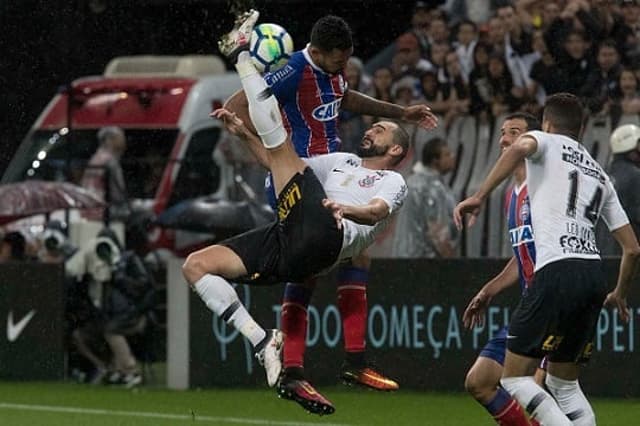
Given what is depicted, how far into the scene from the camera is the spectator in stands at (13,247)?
2034 centimetres

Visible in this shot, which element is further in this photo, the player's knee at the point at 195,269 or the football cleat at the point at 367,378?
the football cleat at the point at 367,378

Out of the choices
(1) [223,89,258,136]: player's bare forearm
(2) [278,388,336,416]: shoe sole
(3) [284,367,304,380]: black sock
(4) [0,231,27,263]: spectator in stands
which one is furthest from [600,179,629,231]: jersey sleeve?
(4) [0,231,27,263]: spectator in stands

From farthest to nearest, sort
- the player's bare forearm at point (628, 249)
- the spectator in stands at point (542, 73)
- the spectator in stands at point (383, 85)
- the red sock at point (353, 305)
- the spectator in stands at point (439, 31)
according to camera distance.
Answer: the spectator in stands at point (439, 31), the spectator in stands at point (383, 85), the spectator in stands at point (542, 73), the red sock at point (353, 305), the player's bare forearm at point (628, 249)

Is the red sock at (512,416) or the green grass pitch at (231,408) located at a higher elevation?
the red sock at (512,416)

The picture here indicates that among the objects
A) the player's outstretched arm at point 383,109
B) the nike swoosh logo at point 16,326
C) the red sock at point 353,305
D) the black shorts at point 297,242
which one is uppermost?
the player's outstretched arm at point 383,109

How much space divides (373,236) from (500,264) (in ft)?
17.3

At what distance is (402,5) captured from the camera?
24.7m

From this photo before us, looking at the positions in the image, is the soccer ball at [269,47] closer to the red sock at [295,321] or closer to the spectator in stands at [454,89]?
the red sock at [295,321]

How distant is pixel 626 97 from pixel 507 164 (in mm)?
8021

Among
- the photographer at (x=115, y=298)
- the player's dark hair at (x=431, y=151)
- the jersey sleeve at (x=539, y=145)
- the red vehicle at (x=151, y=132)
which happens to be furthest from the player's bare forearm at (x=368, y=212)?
the red vehicle at (x=151, y=132)

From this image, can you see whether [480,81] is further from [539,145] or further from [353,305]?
[539,145]

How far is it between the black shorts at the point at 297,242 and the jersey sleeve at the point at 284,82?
0.67 m

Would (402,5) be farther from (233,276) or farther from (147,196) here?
(233,276)

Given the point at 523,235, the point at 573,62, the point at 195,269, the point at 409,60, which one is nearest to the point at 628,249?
the point at 523,235
